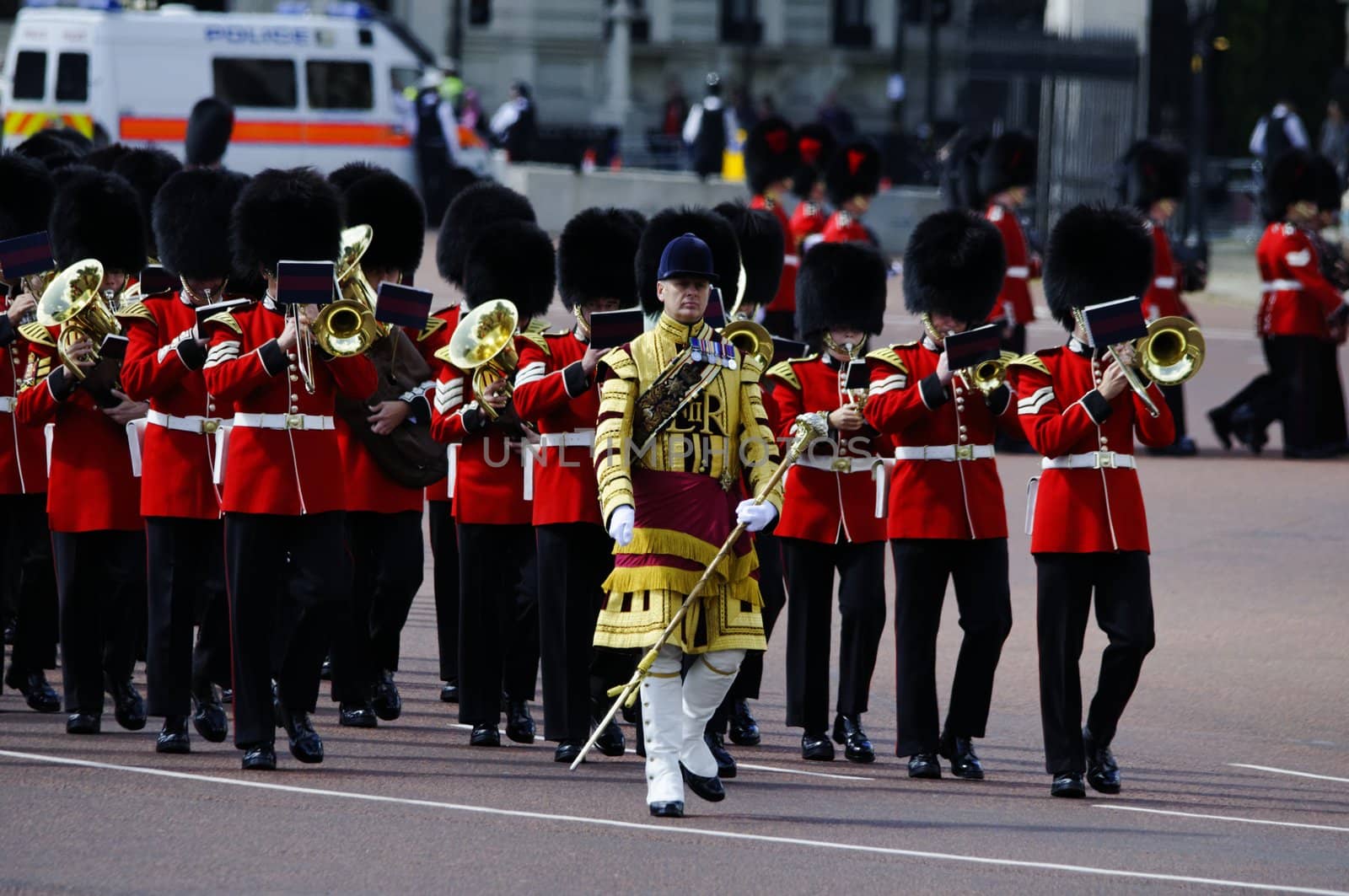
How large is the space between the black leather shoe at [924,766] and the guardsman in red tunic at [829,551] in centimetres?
28

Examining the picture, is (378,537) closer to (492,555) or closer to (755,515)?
(492,555)

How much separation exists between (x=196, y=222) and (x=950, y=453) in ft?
7.29

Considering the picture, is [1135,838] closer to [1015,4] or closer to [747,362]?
[747,362]

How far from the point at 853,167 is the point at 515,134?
16157mm

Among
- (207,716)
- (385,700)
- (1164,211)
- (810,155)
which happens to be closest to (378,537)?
(385,700)

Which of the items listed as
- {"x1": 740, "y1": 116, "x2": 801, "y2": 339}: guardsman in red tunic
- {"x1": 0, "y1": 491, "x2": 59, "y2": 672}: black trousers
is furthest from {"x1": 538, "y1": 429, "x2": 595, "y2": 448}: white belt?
{"x1": 740, "y1": 116, "x2": 801, "y2": 339}: guardsman in red tunic

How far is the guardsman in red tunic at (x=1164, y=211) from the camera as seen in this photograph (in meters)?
14.4

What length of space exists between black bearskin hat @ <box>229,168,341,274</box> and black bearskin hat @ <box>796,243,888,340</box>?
1.48 metres

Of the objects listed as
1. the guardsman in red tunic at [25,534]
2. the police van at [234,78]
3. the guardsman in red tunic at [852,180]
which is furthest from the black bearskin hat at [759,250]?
the police van at [234,78]

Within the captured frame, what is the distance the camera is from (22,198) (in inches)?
349

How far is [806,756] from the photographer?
7906 mm

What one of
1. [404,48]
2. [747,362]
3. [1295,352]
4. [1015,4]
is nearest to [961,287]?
[747,362]

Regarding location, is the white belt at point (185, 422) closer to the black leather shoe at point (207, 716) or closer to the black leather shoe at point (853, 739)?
A: the black leather shoe at point (207, 716)

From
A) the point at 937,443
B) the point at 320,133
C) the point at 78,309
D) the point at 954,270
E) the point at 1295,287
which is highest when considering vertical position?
the point at 320,133
